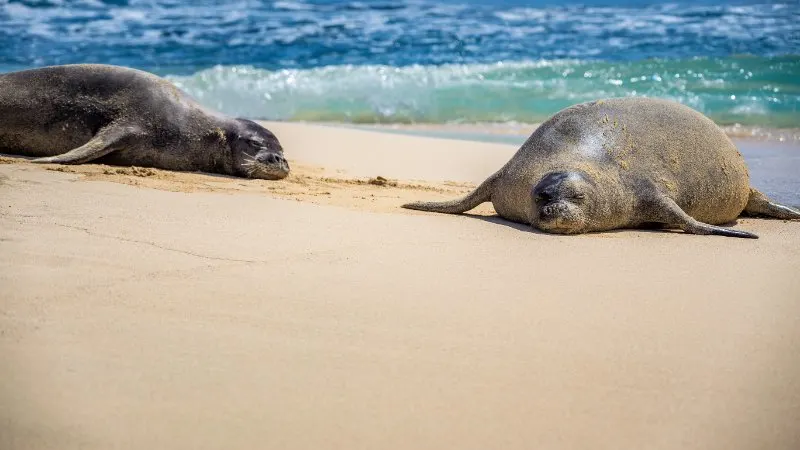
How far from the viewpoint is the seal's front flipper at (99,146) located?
21.5 ft

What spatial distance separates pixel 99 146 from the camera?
265 inches

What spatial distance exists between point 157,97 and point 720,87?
884 centimetres

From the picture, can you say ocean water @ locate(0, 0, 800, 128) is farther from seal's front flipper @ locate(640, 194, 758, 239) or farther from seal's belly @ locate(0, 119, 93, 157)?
seal's front flipper @ locate(640, 194, 758, 239)

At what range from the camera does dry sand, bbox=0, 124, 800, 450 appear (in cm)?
235

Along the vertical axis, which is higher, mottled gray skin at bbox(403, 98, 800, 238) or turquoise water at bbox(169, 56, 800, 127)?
turquoise water at bbox(169, 56, 800, 127)

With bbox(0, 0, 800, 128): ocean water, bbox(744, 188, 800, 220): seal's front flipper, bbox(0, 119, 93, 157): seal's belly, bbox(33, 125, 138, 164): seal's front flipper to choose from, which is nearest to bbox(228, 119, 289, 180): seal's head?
bbox(33, 125, 138, 164): seal's front flipper

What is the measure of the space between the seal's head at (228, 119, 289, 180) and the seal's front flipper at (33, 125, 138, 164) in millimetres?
749

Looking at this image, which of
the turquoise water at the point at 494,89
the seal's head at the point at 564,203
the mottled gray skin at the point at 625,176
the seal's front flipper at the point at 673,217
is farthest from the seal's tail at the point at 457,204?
the turquoise water at the point at 494,89

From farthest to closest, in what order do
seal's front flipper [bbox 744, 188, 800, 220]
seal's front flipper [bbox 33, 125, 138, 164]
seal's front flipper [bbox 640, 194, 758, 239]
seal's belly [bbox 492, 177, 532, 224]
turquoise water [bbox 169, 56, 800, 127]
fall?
turquoise water [bbox 169, 56, 800, 127]
seal's front flipper [bbox 33, 125, 138, 164]
seal's front flipper [bbox 744, 188, 800, 220]
seal's belly [bbox 492, 177, 532, 224]
seal's front flipper [bbox 640, 194, 758, 239]

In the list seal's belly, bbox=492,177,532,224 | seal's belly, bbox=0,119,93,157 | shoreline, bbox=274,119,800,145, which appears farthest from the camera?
shoreline, bbox=274,119,800,145

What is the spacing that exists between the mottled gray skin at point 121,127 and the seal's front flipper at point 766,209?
319cm

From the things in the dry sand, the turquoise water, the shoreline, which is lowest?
the dry sand

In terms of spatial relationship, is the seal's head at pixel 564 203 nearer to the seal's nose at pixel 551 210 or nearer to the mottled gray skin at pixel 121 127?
the seal's nose at pixel 551 210

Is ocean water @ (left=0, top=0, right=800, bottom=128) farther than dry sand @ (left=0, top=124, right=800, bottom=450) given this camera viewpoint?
Yes
